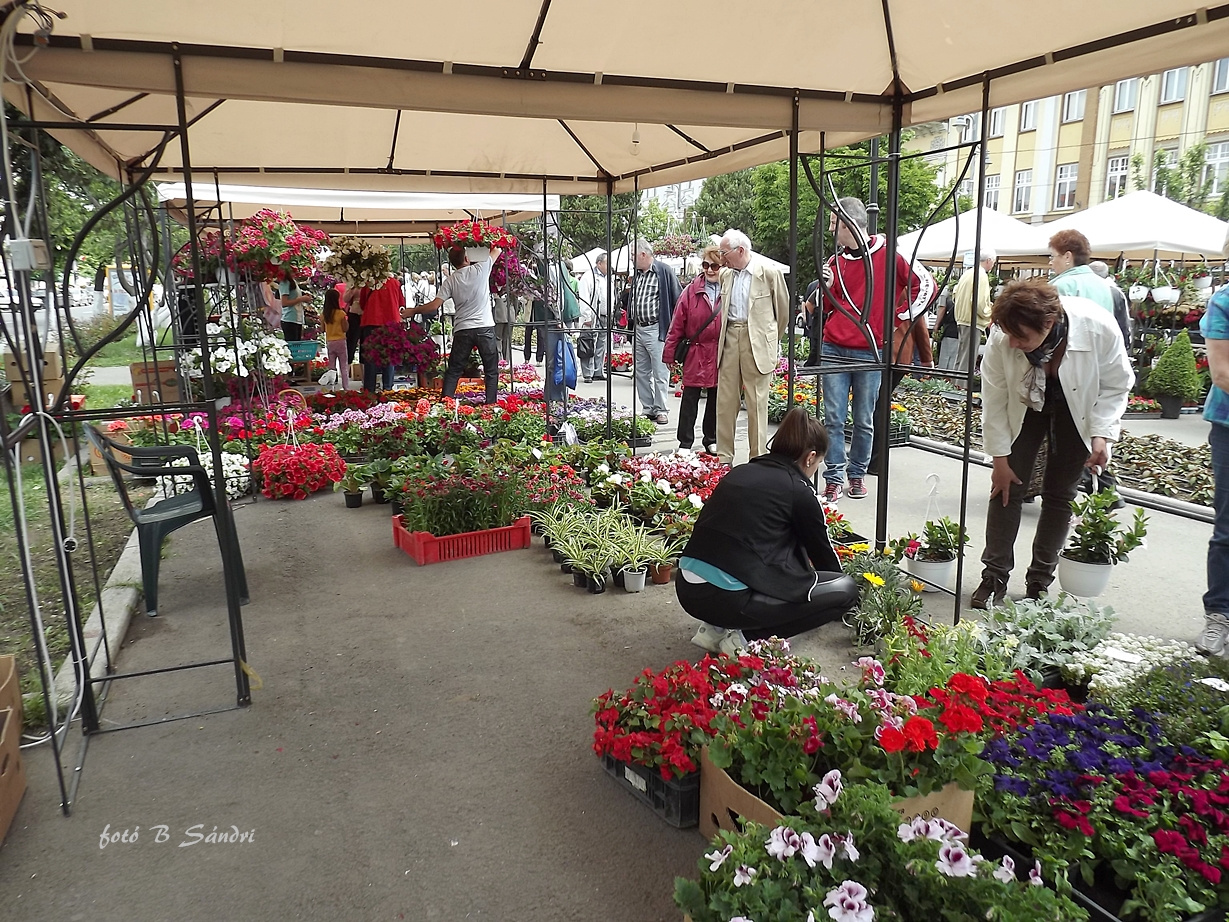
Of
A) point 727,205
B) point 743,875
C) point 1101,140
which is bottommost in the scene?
point 743,875

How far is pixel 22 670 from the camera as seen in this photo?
4.03m

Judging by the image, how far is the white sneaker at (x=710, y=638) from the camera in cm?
403

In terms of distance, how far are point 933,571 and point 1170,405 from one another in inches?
325

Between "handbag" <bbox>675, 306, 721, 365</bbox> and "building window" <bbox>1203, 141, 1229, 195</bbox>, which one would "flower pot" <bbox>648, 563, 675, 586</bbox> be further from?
"building window" <bbox>1203, 141, 1229, 195</bbox>

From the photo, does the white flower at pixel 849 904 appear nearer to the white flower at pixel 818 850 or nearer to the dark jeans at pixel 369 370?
the white flower at pixel 818 850

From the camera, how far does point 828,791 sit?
2.12m

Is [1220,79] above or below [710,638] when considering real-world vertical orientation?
above

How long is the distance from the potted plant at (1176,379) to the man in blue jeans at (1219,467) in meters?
8.20

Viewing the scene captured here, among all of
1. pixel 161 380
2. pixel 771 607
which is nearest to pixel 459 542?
pixel 771 607

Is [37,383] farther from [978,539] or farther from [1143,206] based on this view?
[1143,206]

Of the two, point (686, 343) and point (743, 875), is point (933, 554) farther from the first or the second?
point (686, 343)

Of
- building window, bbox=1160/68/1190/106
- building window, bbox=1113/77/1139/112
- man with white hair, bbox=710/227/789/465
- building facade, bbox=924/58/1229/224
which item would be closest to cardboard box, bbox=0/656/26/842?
man with white hair, bbox=710/227/789/465

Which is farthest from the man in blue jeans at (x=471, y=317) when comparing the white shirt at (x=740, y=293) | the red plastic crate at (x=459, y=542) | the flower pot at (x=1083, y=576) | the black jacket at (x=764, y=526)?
the flower pot at (x=1083, y=576)

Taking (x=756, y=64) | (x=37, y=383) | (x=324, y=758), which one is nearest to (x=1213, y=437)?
(x=756, y=64)
